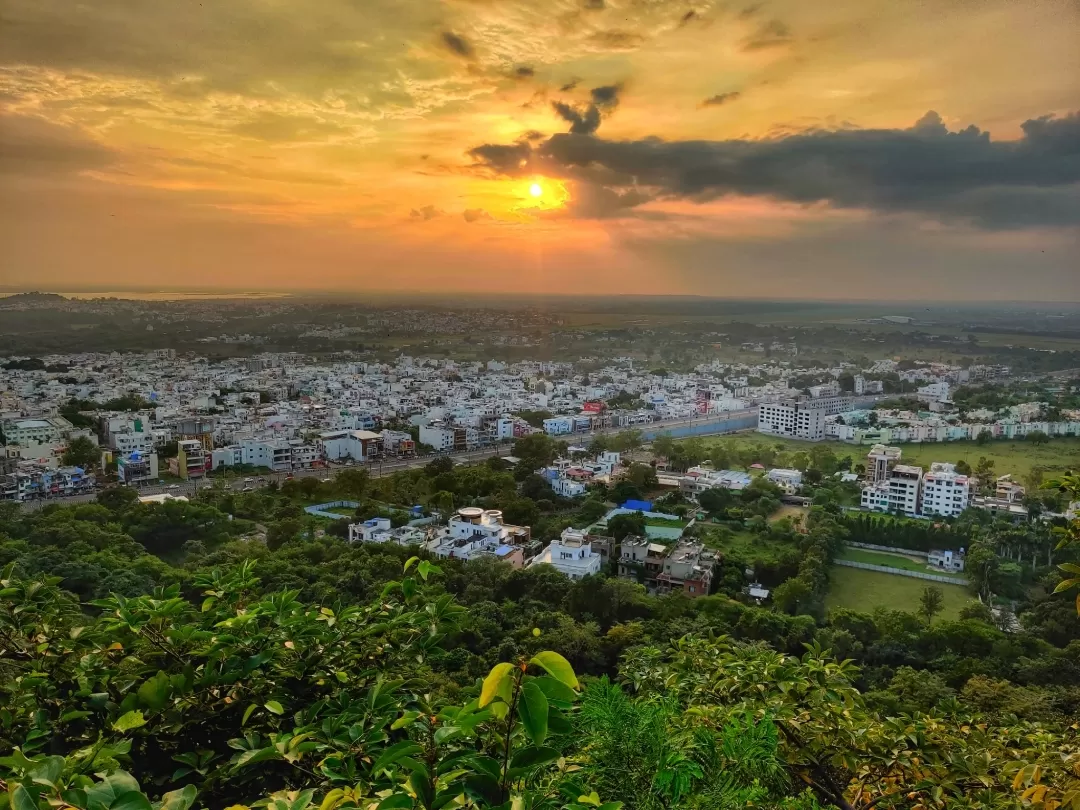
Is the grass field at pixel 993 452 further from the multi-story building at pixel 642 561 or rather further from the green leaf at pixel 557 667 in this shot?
the green leaf at pixel 557 667

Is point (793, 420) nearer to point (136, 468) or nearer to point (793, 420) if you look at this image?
point (793, 420)

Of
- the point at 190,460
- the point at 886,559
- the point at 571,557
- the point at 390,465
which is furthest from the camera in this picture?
the point at 390,465

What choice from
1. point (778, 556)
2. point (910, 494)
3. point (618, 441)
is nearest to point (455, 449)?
point (618, 441)

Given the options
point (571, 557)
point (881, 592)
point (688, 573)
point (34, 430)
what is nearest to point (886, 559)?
point (881, 592)

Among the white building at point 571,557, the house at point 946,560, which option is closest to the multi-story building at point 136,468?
the white building at point 571,557

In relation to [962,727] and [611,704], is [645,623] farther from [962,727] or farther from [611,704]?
[611,704]

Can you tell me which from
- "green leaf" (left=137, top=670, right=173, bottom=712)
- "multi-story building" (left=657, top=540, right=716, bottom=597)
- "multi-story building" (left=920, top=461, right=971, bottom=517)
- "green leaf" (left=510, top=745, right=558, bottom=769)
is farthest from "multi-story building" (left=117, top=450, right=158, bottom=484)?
"multi-story building" (left=920, top=461, right=971, bottom=517)
